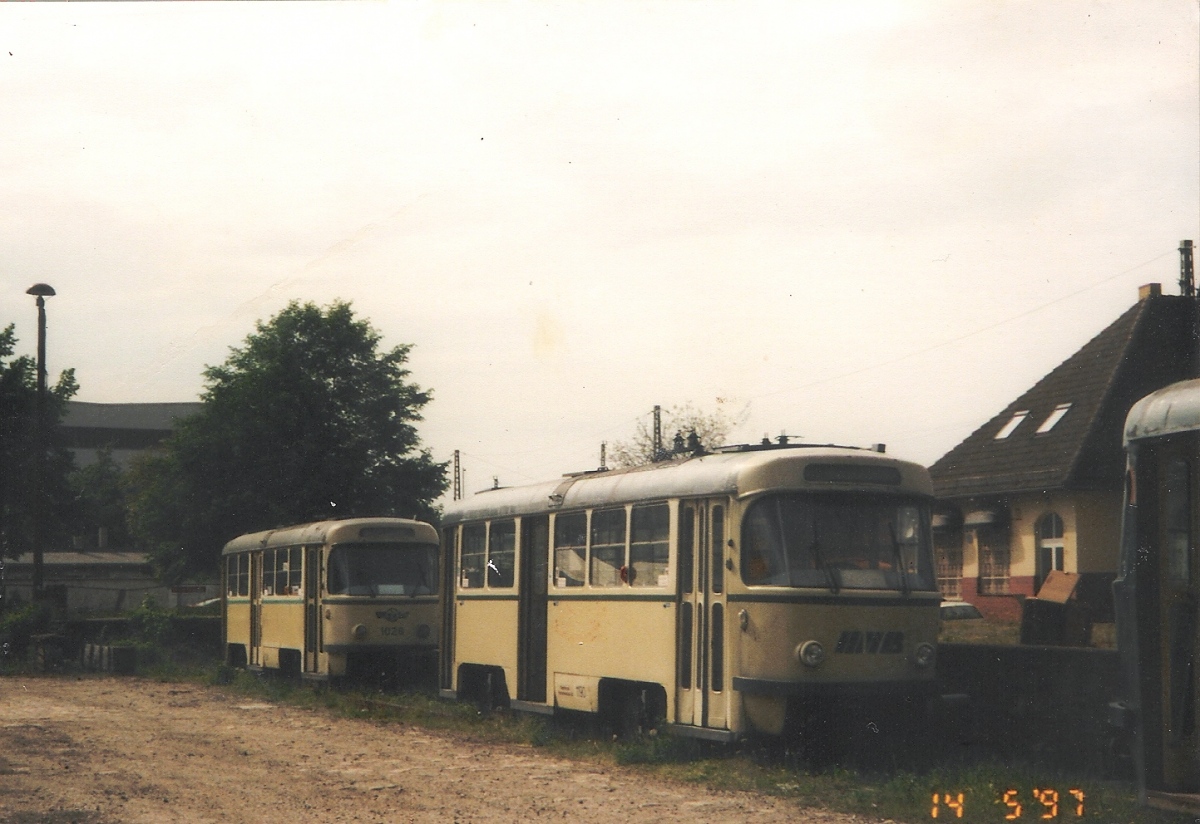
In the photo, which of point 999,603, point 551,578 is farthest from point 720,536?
point 999,603

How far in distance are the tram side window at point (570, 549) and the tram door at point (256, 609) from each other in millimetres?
12671

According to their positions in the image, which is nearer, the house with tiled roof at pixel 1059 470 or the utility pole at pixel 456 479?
the house with tiled roof at pixel 1059 470

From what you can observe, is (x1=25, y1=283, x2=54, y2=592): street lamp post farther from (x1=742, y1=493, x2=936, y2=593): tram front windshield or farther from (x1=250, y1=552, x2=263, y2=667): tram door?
(x1=742, y1=493, x2=936, y2=593): tram front windshield

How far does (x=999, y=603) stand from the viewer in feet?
115

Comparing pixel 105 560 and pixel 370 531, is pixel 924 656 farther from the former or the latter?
pixel 105 560

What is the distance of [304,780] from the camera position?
12.5 metres

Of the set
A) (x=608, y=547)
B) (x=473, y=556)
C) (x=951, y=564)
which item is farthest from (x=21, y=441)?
(x=608, y=547)

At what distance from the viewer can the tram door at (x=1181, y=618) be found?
29.8 feet

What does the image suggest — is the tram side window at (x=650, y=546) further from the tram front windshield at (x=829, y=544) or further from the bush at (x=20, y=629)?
the bush at (x=20, y=629)

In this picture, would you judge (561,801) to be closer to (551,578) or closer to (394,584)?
(551,578)

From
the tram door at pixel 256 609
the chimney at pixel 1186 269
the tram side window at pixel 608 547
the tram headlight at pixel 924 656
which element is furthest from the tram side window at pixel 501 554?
the chimney at pixel 1186 269

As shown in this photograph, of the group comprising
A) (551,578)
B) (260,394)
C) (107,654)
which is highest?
(260,394)

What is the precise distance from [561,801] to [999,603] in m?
25.9

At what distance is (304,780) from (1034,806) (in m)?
5.87
